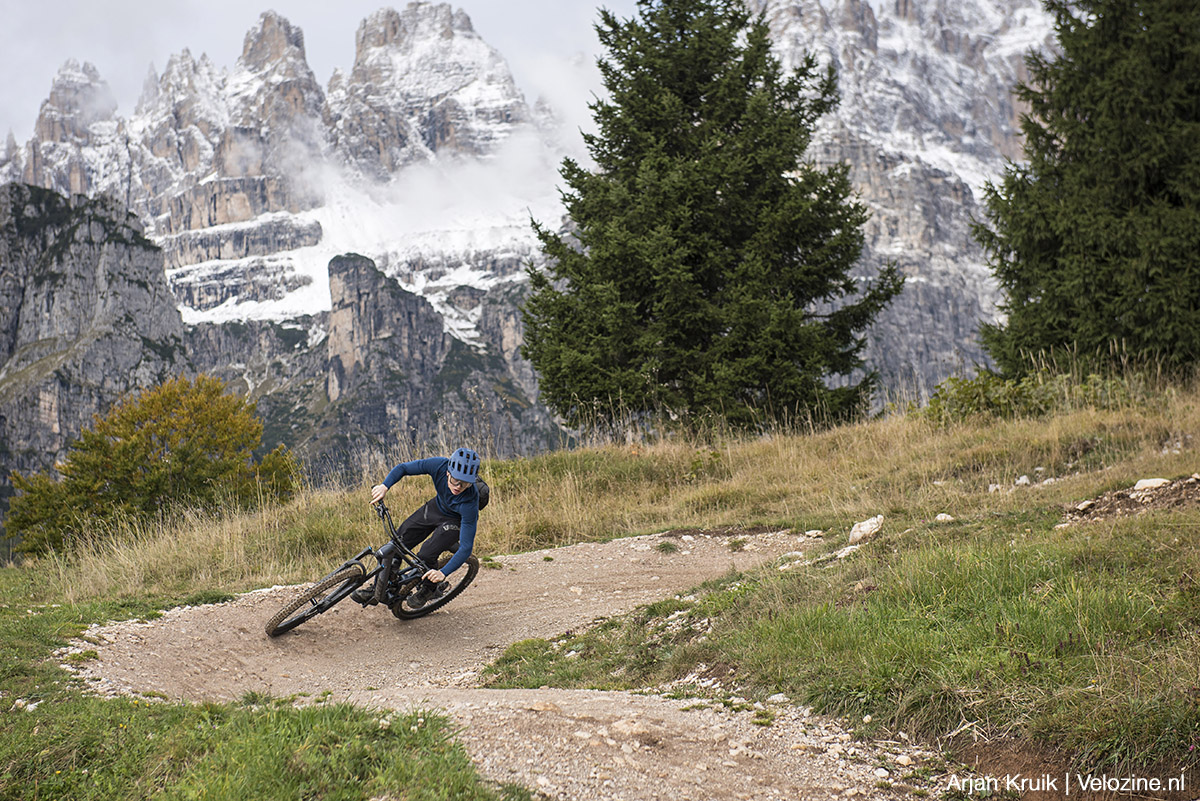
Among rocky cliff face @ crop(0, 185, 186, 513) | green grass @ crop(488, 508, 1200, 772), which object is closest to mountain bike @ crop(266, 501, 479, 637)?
green grass @ crop(488, 508, 1200, 772)

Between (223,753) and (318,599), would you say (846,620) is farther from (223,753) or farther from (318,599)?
(318,599)

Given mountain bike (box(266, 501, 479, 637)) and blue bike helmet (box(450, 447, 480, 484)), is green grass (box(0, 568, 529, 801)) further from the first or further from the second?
blue bike helmet (box(450, 447, 480, 484))

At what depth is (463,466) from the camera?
24.5 feet

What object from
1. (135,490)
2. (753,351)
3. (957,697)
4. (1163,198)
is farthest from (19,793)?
(135,490)

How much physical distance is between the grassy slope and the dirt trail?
351 mm

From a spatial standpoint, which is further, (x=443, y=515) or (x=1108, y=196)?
(x=1108, y=196)

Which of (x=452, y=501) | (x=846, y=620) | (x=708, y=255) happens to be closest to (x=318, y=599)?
(x=452, y=501)

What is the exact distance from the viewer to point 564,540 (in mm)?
11328

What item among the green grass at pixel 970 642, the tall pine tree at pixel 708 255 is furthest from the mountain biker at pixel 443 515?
the tall pine tree at pixel 708 255

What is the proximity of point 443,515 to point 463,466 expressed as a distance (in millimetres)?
762

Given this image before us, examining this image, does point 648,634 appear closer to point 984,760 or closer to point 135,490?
A: point 984,760

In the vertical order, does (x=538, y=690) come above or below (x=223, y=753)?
below

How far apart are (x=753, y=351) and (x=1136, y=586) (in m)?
11.2

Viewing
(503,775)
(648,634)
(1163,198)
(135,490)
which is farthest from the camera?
(135,490)
